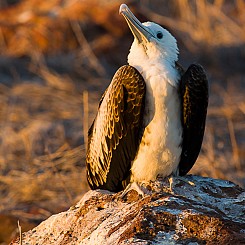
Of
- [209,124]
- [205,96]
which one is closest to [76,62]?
[209,124]

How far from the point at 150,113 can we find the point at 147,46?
44 cm

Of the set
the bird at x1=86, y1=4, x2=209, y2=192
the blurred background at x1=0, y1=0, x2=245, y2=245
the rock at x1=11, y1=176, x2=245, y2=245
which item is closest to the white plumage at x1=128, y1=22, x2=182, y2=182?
the bird at x1=86, y1=4, x2=209, y2=192

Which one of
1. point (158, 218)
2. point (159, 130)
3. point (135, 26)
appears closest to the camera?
point (158, 218)

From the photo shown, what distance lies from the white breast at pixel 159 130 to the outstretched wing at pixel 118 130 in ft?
0.18

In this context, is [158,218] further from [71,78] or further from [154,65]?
[71,78]

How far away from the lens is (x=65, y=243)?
473 cm

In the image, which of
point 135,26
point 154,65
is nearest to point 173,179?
point 154,65

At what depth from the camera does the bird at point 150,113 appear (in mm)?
5160

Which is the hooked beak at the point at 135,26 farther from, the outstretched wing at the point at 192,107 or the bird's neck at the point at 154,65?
the outstretched wing at the point at 192,107

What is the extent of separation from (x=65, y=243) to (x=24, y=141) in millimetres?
5269

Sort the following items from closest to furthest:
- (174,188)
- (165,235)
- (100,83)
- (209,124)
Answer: (165,235) < (174,188) < (209,124) < (100,83)

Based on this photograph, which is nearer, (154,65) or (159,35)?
(154,65)

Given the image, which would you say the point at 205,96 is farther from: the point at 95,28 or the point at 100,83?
the point at 95,28

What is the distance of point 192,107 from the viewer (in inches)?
206
